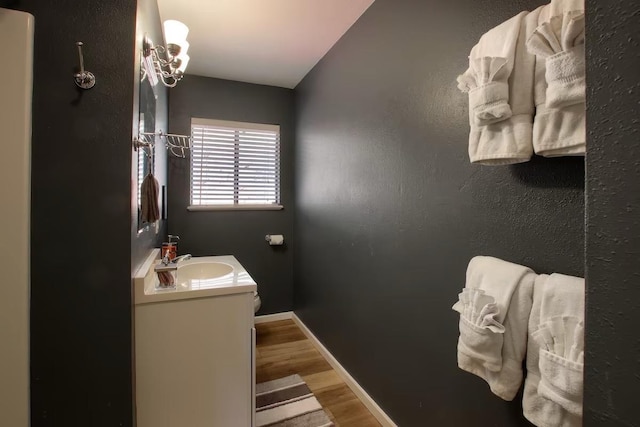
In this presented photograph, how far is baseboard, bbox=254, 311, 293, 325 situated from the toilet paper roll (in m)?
0.77

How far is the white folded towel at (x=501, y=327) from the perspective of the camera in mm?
860

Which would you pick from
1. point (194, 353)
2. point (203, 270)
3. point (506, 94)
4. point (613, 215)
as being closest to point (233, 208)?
point (203, 270)

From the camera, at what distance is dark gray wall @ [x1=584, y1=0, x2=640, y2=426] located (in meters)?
0.37

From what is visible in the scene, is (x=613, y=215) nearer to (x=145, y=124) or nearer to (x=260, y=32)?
(x=145, y=124)

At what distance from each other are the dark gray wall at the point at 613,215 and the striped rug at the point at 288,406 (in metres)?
1.74

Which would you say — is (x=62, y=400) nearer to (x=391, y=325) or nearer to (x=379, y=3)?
(x=391, y=325)

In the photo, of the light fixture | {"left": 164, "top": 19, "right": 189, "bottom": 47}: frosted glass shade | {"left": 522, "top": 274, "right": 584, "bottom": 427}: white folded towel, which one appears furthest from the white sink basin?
{"left": 522, "top": 274, "right": 584, "bottom": 427}: white folded towel

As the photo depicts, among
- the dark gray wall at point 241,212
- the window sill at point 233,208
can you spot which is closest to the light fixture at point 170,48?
the dark gray wall at point 241,212

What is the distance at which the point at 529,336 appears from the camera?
0.84 metres

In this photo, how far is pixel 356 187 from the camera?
2.05 m

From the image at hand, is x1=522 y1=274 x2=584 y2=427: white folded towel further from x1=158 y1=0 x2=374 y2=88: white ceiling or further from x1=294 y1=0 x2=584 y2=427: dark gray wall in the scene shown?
x1=158 y1=0 x2=374 y2=88: white ceiling

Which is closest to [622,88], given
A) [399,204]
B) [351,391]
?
[399,204]

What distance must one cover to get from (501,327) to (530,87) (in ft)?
2.21

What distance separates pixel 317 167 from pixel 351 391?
5.82 feet
